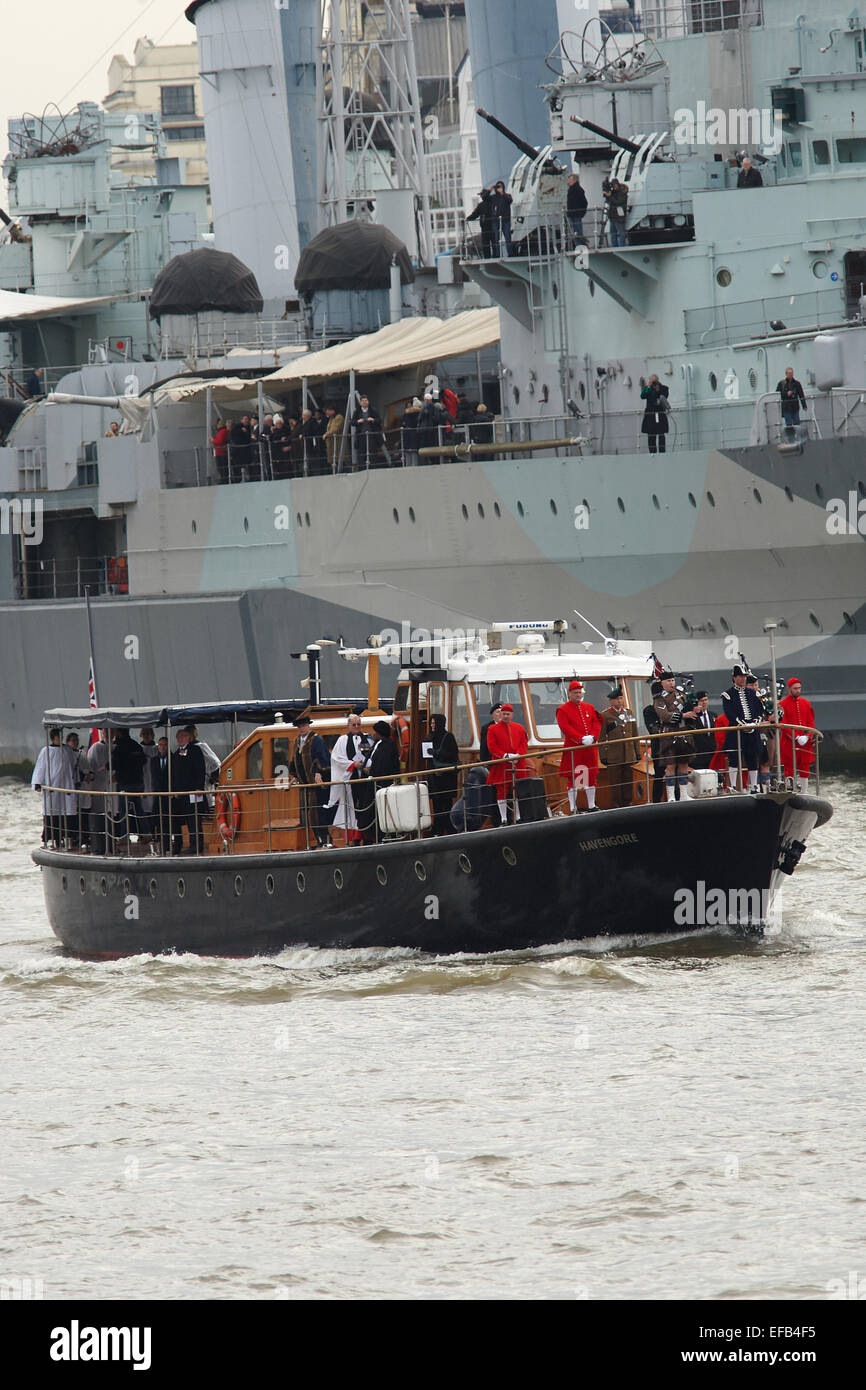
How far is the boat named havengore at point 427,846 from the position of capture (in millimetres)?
17578

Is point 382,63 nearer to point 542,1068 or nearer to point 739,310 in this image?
point 739,310

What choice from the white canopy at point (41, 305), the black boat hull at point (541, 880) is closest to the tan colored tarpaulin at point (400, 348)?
the white canopy at point (41, 305)

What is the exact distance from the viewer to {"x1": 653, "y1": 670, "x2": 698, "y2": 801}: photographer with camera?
1808cm

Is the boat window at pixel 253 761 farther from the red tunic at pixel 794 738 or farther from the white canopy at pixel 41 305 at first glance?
the white canopy at pixel 41 305

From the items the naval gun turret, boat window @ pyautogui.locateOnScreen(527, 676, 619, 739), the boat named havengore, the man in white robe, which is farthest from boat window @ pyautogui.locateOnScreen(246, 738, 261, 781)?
the naval gun turret

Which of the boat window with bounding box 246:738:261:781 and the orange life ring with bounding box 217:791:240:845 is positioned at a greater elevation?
the boat window with bounding box 246:738:261:781

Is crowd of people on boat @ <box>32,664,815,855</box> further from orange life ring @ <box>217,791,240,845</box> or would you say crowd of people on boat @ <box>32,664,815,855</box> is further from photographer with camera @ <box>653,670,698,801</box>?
orange life ring @ <box>217,791,240,845</box>

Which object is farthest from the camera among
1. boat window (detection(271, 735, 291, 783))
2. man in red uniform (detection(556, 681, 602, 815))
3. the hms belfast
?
the hms belfast

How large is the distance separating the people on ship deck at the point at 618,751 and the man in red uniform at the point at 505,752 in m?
0.67

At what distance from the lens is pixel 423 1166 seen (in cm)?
1276

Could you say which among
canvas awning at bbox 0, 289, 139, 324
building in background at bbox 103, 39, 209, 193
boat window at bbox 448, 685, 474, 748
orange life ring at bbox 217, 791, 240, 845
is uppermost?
building in background at bbox 103, 39, 209, 193

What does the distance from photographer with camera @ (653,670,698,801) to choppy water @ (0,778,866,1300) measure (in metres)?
1.35
